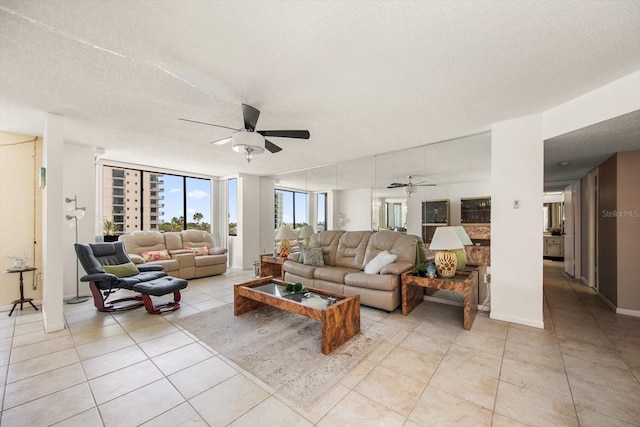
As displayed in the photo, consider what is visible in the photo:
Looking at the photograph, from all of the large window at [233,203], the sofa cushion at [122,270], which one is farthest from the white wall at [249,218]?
the sofa cushion at [122,270]

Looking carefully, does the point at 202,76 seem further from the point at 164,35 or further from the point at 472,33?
the point at 472,33

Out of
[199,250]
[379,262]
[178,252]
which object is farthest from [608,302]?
[178,252]

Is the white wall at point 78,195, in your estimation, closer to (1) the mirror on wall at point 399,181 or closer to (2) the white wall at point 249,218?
(2) the white wall at point 249,218

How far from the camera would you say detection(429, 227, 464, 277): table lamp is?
10.4 feet

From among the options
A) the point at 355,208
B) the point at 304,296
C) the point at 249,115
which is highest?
the point at 249,115

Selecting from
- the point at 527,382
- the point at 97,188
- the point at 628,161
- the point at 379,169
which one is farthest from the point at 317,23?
the point at 97,188

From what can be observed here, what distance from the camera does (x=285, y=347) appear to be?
8.23ft

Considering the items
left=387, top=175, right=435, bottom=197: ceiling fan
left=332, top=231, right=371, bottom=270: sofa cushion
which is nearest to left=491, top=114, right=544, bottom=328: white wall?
left=387, top=175, right=435, bottom=197: ceiling fan

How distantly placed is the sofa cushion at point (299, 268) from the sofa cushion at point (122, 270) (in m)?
2.42

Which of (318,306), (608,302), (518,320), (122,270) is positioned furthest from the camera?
(122,270)

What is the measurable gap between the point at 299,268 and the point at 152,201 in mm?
4279

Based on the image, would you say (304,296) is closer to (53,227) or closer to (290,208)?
(53,227)

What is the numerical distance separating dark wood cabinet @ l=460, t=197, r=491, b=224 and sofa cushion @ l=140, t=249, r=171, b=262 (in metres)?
5.77

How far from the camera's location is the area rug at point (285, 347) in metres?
1.97
